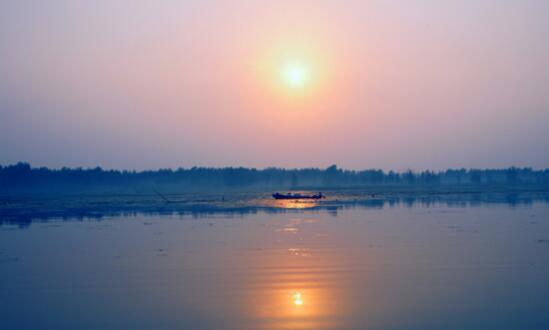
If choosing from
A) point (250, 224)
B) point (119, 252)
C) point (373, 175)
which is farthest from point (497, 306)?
point (373, 175)

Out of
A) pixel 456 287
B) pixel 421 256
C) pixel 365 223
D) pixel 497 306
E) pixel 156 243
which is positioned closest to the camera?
pixel 497 306

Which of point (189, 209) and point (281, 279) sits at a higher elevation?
point (189, 209)

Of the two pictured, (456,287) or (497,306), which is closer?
(497,306)

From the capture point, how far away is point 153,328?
10258mm

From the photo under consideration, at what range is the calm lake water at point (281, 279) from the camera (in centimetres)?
1080

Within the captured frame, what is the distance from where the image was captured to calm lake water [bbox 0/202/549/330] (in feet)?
35.4

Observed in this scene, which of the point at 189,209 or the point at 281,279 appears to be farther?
the point at 189,209

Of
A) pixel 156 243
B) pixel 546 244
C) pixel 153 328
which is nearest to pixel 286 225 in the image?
pixel 156 243

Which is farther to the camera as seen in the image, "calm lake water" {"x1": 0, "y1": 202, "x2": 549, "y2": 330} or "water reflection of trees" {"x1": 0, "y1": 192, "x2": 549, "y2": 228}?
"water reflection of trees" {"x1": 0, "y1": 192, "x2": 549, "y2": 228}

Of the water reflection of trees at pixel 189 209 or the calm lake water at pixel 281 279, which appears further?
the water reflection of trees at pixel 189 209

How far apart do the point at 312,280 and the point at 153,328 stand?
17.1 feet

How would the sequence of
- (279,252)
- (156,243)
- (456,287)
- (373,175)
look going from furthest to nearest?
(373,175) < (156,243) < (279,252) < (456,287)

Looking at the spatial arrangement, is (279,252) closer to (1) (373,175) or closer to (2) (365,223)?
(2) (365,223)

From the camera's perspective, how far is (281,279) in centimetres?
1430
